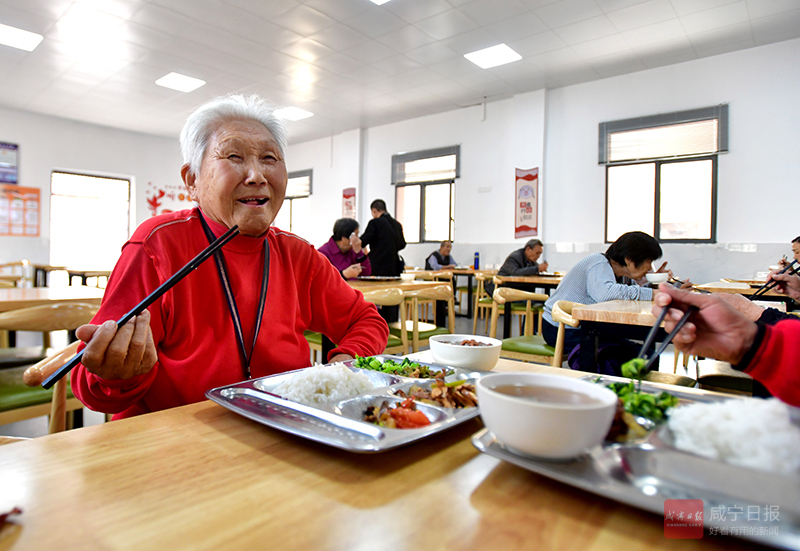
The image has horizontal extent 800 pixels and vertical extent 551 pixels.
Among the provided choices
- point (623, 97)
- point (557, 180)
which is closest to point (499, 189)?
point (557, 180)

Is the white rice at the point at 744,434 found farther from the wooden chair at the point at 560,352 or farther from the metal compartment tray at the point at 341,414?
the wooden chair at the point at 560,352

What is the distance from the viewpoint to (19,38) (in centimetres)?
545

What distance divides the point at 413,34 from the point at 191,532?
5778mm

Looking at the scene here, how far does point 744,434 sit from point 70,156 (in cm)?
1100

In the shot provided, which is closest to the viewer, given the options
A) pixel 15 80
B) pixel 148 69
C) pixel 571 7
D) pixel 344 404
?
pixel 344 404

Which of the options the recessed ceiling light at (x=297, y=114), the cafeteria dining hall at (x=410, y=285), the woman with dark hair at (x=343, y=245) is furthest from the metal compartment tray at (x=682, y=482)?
the recessed ceiling light at (x=297, y=114)

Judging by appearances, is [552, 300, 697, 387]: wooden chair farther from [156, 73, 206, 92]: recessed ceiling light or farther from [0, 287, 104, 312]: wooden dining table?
[156, 73, 206, 92]: recessed ceiling light

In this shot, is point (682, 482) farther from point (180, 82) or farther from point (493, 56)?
point (180, 82)

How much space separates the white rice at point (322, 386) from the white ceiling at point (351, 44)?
4.80m

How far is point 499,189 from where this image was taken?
7.63 m

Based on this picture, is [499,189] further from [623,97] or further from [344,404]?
[344,404]

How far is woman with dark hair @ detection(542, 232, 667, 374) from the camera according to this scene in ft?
8.60

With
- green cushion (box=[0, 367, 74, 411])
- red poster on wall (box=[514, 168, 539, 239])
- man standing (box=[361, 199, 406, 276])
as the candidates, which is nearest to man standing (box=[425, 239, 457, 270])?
red poster on wall (box=[514, 168, 539, 239])

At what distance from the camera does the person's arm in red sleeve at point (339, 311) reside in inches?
54.3
